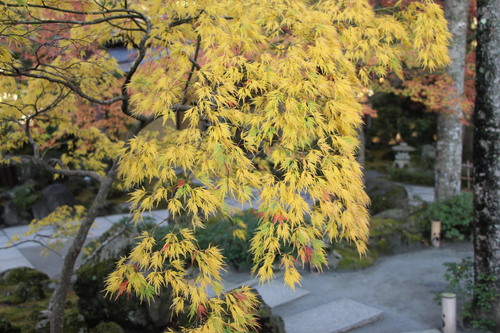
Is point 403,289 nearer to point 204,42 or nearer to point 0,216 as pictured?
point 204,42

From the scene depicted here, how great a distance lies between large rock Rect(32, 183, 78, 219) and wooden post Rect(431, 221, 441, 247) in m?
10.2

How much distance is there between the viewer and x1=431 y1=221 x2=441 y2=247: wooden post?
11.4m

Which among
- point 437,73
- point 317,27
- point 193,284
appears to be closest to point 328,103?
point 317,27

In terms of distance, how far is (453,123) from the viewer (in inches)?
476

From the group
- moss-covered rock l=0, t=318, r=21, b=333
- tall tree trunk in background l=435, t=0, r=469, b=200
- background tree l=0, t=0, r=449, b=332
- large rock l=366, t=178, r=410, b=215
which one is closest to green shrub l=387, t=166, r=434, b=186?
large rock l=366, t=178, r=410, b=215

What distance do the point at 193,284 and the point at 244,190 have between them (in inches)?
33.3

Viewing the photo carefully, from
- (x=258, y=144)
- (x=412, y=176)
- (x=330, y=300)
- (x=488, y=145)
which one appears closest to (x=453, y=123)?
(x=488, y=145)

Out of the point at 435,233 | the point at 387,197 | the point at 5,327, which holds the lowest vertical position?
the point at 5,327

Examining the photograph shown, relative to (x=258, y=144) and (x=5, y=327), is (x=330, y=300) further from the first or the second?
(x=258, y=144)

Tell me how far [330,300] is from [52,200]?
966cm

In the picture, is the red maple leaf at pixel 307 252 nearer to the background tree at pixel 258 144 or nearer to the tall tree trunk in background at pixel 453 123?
the background tree at pixel 258 144

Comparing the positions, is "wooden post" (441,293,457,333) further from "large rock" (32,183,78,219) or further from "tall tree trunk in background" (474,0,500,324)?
"large rock" (32,183,78,219)

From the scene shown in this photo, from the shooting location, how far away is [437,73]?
492 inches

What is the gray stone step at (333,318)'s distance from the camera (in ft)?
23.3
